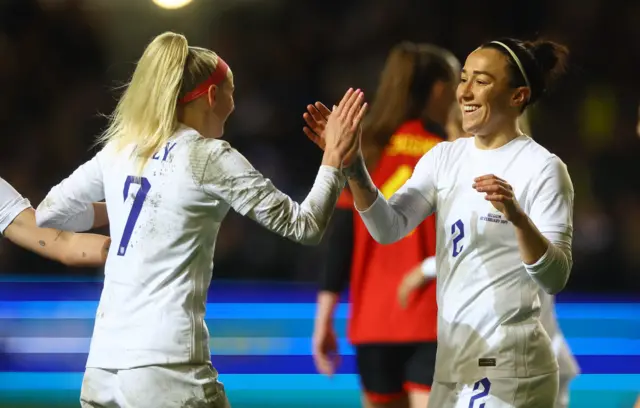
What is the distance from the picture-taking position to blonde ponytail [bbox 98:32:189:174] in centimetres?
305

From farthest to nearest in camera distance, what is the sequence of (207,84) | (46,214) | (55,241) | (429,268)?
(429,268), (55,241), (46,214), (207,84)

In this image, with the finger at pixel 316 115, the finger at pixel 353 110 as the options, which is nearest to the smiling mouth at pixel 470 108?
the finger at pixel 353 110

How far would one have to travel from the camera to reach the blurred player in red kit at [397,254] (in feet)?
14.3

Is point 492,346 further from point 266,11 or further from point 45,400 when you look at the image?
point 266,11

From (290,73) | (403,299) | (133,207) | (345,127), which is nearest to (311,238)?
(345,127)

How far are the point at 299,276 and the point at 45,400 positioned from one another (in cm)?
225

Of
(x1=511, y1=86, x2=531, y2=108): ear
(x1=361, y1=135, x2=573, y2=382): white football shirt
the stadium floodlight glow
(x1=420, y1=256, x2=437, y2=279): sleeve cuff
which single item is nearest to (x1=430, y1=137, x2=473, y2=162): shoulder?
(x1=361, y1=135, x2=573, y2=382): white football shirt

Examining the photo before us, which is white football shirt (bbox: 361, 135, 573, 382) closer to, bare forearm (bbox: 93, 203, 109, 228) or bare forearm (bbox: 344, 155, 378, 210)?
bare forearm (bbox: 344, 155, 378, 210)

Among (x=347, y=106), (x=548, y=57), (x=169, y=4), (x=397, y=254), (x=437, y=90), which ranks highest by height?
(x=169, y=4)

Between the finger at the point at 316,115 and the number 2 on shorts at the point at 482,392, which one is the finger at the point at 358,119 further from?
the number 2 on shorts at the point at 482,392

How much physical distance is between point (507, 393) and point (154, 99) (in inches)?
48.8

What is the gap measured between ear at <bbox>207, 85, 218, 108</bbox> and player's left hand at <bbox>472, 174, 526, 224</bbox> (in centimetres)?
80

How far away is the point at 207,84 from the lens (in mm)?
3139

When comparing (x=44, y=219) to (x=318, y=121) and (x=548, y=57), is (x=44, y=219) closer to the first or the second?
(x=318, y=121)
